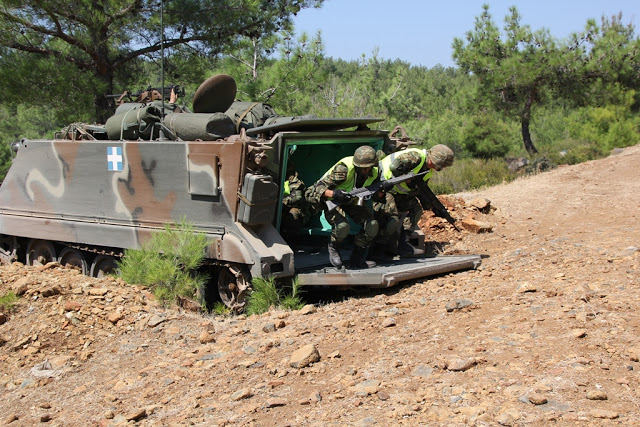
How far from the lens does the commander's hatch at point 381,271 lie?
22.7 ft

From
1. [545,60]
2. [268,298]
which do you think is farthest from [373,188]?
[545,60]

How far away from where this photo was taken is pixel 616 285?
597cm

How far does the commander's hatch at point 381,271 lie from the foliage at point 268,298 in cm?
20

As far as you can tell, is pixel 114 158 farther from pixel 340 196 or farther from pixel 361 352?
pixel 361 352

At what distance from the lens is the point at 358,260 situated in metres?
7.64

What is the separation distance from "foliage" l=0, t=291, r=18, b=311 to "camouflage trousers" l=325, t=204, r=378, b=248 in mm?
3209

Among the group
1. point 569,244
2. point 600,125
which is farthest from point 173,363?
point 600,125

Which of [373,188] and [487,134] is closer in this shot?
[373,188]

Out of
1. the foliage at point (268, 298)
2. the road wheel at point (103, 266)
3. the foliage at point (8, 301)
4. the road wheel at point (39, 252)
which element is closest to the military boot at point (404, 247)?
the foliage at point (268, 298)

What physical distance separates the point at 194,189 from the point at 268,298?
1.42 metres

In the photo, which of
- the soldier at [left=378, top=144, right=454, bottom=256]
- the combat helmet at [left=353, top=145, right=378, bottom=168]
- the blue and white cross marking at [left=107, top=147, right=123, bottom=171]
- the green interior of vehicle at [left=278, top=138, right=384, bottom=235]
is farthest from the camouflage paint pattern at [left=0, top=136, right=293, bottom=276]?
the green interior of vehicle at [left=278, top=138, right=384, bottom=235]

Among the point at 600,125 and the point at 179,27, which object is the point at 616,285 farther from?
the point at 600,125

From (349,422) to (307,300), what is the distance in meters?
3.76

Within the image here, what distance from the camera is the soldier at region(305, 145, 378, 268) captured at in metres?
7.17
